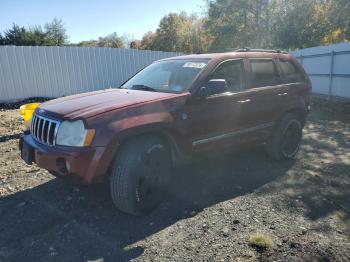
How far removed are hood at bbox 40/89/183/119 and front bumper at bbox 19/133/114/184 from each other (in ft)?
1.20

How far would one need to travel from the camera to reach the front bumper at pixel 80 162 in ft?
11.5

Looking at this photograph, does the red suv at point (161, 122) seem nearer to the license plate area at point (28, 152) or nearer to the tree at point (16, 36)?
the license plate area at point (28, 152)

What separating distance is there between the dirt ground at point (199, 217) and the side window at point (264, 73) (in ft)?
4.38

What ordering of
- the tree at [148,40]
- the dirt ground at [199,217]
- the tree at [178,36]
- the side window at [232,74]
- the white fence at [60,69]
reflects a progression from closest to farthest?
the dirt ground at [199,217], the side window at [232,74], the white fence at [60,69], the tree at [178,36], the tree at [148,40]

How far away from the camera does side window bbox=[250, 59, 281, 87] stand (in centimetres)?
534

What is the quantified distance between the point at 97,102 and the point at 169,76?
1235 mm

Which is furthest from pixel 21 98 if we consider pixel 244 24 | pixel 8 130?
pixel 244 24

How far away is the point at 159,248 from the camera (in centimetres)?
338

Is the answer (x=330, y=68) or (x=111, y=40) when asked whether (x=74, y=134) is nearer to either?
(x=330, y=68)

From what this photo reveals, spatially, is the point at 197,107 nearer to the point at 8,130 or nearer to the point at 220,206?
the point at 220,206

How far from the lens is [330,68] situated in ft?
44.5

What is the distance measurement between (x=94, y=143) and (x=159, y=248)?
1205 millimetres

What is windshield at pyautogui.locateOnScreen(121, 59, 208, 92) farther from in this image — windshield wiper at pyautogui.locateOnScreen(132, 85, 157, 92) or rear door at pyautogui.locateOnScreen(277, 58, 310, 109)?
rear door at pyautogui.locateOnScreen(277, 58, 310, 109)

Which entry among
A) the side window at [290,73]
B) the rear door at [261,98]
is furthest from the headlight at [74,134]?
the side window at [290,73]
